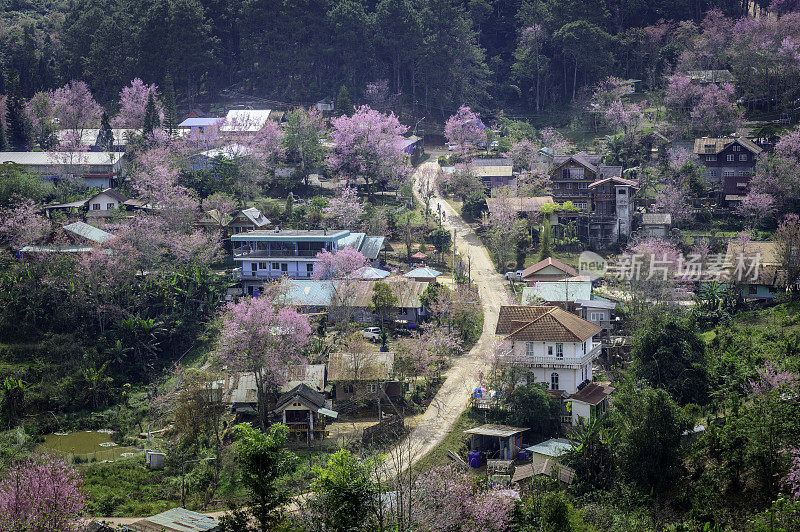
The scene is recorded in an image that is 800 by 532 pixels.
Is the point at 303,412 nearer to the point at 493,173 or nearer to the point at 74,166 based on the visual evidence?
the point at 493,173

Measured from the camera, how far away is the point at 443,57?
78188mm

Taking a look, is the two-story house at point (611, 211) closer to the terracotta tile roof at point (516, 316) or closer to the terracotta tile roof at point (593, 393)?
the terracotta tile roof at point (516, 316)

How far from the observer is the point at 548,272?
50.8 meters

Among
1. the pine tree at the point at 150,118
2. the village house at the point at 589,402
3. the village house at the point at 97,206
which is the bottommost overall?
the village house at the point at 589,402

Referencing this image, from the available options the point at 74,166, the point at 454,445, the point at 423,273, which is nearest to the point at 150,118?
the point at 74,166

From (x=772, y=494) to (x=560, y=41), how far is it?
2213 inches

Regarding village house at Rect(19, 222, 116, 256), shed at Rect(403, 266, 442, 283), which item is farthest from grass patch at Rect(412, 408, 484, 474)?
village house at Rect(19, 222, 116, 256)

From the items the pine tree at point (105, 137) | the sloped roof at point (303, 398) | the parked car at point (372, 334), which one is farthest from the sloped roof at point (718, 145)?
the pine tree at point (105, 137)

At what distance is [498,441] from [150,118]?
136ft

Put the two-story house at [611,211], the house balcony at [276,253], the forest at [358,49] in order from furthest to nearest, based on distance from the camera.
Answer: the forest at [358,49] → the two-story house at [611,211] → the house balcony at [276,253]

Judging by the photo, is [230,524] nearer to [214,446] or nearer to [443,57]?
[214,446]

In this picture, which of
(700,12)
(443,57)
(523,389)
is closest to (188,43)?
(443,57)

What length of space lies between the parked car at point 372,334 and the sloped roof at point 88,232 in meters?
16.5

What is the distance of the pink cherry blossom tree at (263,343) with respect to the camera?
128 feet
